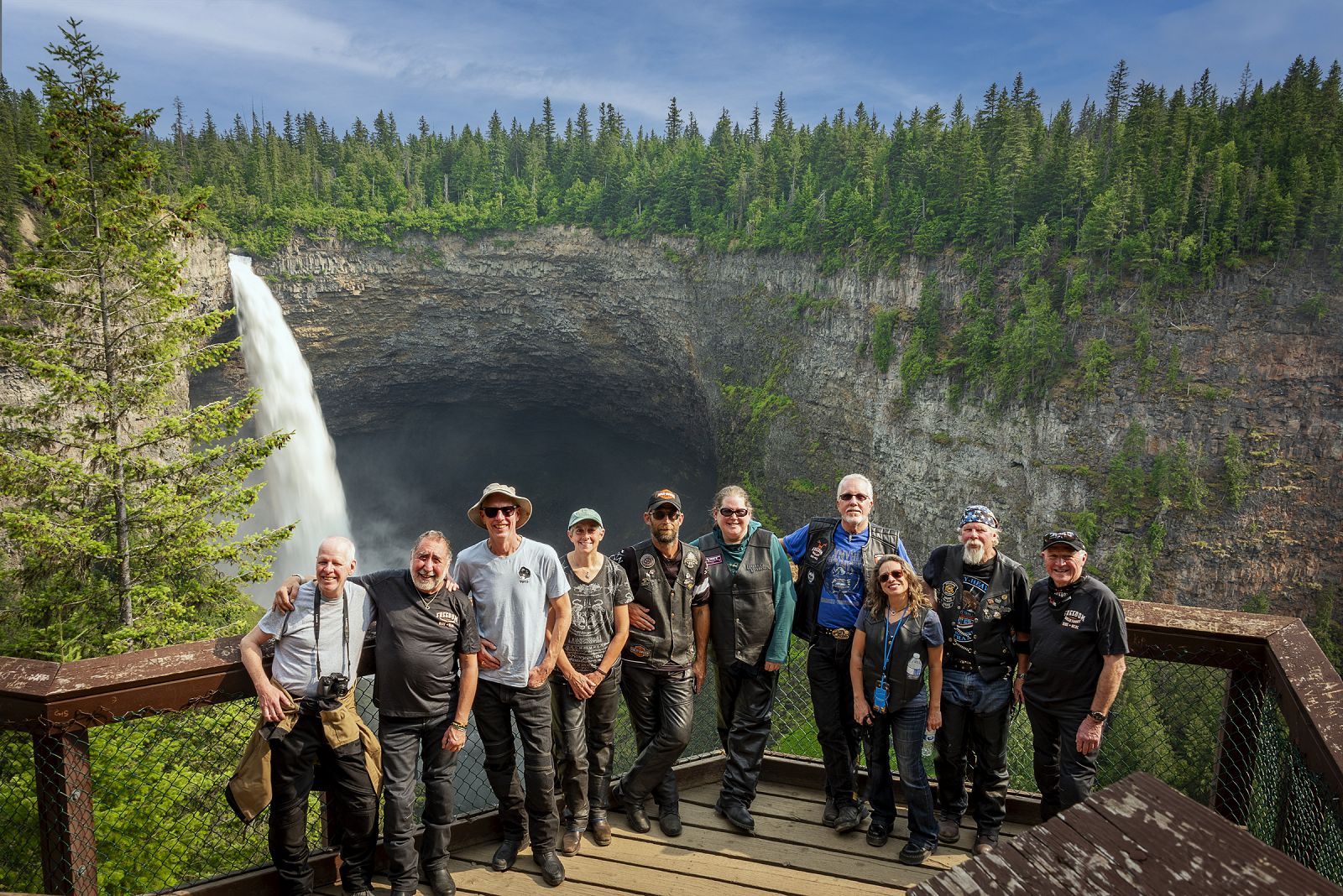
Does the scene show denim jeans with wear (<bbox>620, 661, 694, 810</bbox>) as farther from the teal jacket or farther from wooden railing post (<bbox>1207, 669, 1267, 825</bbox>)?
wooden railing post (<bbox>1207, 669, 1267, 825</bbox>)

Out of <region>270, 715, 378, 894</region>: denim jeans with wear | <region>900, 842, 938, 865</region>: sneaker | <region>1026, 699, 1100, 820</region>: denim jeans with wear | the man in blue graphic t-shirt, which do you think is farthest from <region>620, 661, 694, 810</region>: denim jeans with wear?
<region>1026, 699, 1100, 820</region>: denim jeans with wear

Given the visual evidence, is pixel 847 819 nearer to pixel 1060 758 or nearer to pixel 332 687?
pixel 1060 758

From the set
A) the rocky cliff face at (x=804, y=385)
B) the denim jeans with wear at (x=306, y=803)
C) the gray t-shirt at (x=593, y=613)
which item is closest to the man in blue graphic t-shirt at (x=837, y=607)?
the gray t-shirt at (x=593, y=613)

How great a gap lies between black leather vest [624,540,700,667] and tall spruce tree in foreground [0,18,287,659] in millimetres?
12072

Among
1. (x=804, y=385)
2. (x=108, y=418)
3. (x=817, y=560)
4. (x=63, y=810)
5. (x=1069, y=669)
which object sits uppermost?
(x=804, y=385)

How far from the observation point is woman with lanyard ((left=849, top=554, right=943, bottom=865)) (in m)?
4.90

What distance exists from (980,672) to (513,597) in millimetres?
2742

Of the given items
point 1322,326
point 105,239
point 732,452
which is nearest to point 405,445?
point 732,452

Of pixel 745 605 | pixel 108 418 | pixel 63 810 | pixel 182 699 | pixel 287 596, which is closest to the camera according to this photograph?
pixel 63 810

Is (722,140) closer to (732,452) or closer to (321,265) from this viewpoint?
(732,452)

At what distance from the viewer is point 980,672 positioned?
4992 mm

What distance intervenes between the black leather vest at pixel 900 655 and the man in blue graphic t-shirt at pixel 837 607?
27 centimetres

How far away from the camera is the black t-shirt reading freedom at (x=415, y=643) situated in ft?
14.2

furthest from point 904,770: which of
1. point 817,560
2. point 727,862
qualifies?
point 817,560
